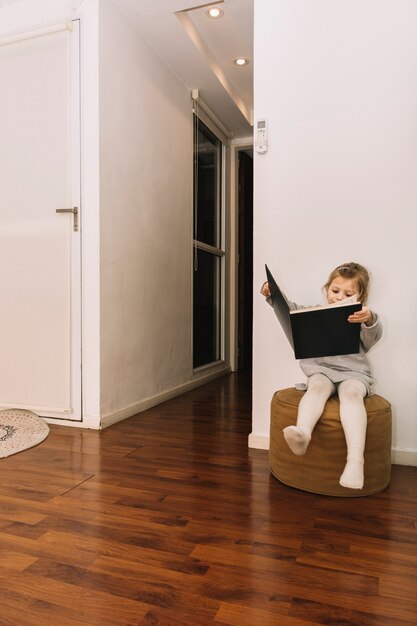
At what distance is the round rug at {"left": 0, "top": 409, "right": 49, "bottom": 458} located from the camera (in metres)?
2.15

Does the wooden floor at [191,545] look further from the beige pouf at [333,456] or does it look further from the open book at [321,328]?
the open book at [321,328]

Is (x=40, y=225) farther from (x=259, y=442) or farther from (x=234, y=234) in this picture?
(x=234, y=234)

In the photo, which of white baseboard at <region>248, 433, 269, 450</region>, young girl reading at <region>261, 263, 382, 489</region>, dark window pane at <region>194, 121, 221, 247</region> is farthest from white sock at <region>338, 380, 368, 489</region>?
dark window pane at <region>194, 121, 221, 247</region>

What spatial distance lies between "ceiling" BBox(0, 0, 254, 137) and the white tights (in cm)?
221

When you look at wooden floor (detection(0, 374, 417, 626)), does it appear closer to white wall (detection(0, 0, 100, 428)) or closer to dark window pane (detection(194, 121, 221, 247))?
white wall (detection(0, 0, 100, 428))

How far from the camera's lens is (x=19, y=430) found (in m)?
2.40

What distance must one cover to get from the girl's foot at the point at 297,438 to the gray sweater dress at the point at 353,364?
0.36 meters

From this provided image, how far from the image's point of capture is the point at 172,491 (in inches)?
65.6

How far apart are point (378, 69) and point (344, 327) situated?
1.13 metres

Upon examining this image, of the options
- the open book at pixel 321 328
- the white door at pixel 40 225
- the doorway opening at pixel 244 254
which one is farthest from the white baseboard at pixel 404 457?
the doorway opening at pixel 244 254

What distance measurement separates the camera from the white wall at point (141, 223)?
2549mm

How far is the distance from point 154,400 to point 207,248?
1612 millimetres

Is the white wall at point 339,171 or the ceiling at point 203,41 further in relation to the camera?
the ceiling at point 203,41

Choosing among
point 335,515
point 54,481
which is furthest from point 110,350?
point 335,515
